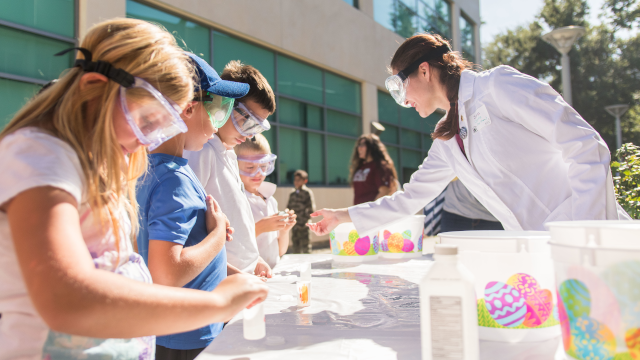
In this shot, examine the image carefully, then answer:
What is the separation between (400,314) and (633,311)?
752mm

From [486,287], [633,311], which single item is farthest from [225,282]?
[633,311]

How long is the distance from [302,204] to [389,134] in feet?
17.2

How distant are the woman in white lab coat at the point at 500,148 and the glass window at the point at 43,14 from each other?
13.8ft

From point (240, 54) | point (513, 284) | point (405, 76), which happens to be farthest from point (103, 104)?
point (240, 54)

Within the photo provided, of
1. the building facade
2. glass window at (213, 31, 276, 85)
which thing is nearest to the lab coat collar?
the building facade

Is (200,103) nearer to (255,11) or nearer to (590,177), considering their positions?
(590,177)

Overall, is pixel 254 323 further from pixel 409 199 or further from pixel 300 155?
pixel 300 155

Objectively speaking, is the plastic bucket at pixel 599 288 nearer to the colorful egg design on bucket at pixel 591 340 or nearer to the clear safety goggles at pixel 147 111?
the colorful egg design on bucket at pixel 591 340

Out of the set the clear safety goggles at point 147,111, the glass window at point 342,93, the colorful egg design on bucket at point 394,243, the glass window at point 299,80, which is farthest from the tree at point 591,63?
the clear safety goggles at point 147,111

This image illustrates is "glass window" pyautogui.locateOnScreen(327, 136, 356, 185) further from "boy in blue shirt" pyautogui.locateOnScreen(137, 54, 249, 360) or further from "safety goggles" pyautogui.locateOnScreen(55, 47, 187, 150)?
"safety goggles" pyautogui.locateOnScreen(55, 47, 187, 150)

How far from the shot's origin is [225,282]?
90cm

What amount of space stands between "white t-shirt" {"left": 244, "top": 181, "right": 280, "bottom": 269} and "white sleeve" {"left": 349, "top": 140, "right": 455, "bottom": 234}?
66 centimetres

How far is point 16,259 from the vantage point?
2.45 ft

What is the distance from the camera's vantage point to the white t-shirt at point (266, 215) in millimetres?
2600
